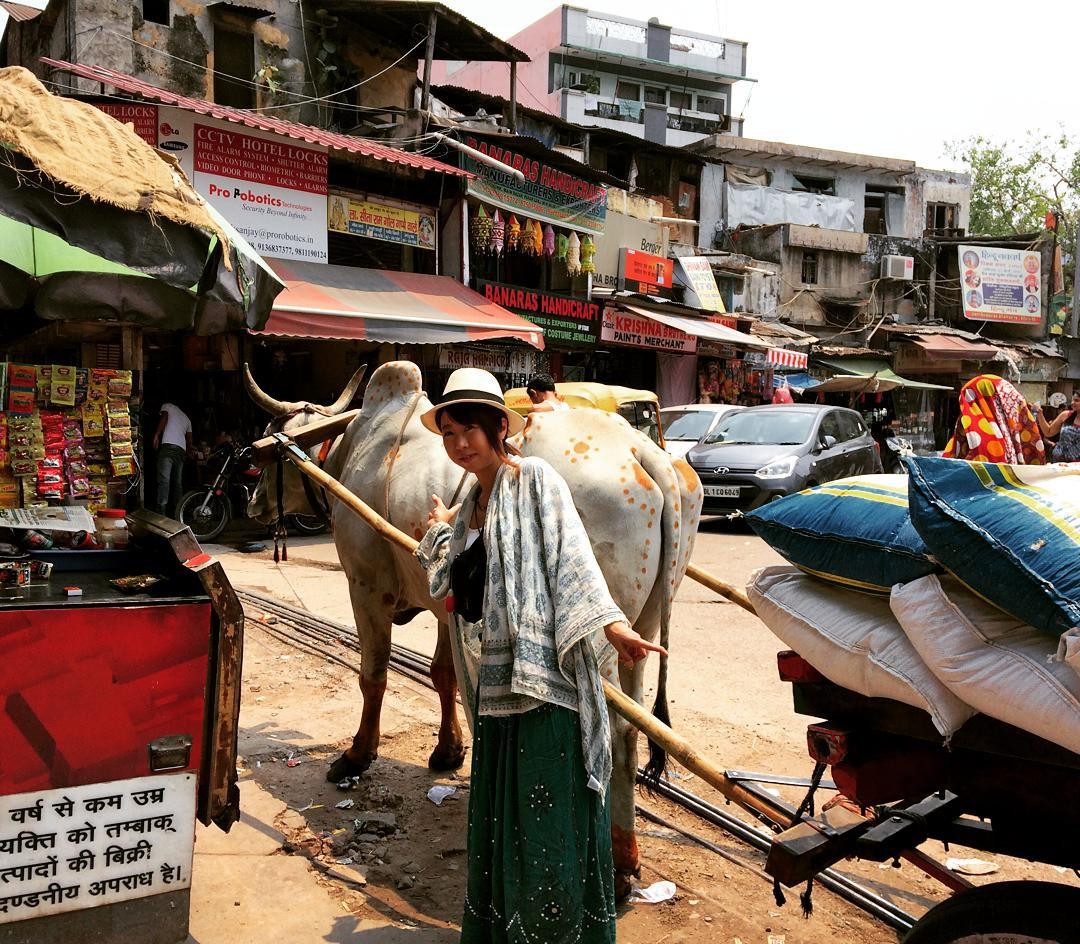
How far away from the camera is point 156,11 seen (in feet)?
45.0

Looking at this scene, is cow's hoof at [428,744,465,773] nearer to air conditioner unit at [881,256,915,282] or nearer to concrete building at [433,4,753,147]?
air conditioner unit at [881,256,915,282]

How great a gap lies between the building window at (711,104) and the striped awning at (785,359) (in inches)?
1307

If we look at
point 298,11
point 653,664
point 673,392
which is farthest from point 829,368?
point 653,664

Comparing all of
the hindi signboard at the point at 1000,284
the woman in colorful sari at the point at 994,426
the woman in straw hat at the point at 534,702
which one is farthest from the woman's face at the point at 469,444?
the hindi signboard at the point at 1000,284

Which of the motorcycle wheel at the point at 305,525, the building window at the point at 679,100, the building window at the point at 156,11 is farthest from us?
the building window at the point at 679,100

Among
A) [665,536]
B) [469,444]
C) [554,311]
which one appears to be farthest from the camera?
[554,311]

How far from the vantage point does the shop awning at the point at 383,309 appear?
1142 cm

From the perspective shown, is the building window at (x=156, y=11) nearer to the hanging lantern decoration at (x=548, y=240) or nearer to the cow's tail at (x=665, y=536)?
the hanging lantern decoration at (x=548, y=240)

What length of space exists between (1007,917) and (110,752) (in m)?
2.22

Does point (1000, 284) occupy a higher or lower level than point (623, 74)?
lower

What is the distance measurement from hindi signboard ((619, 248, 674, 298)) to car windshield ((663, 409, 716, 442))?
563 centimetres

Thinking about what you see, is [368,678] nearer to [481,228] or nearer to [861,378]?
[481,228]

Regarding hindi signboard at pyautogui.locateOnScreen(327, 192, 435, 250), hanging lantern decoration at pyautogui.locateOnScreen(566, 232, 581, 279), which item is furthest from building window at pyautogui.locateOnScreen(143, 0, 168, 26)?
hanging lantern decoration at pyautogui.locateOnScreen(566, 232, 581, 279)

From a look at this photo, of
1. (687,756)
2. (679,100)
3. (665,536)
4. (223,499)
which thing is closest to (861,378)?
(223,499)
